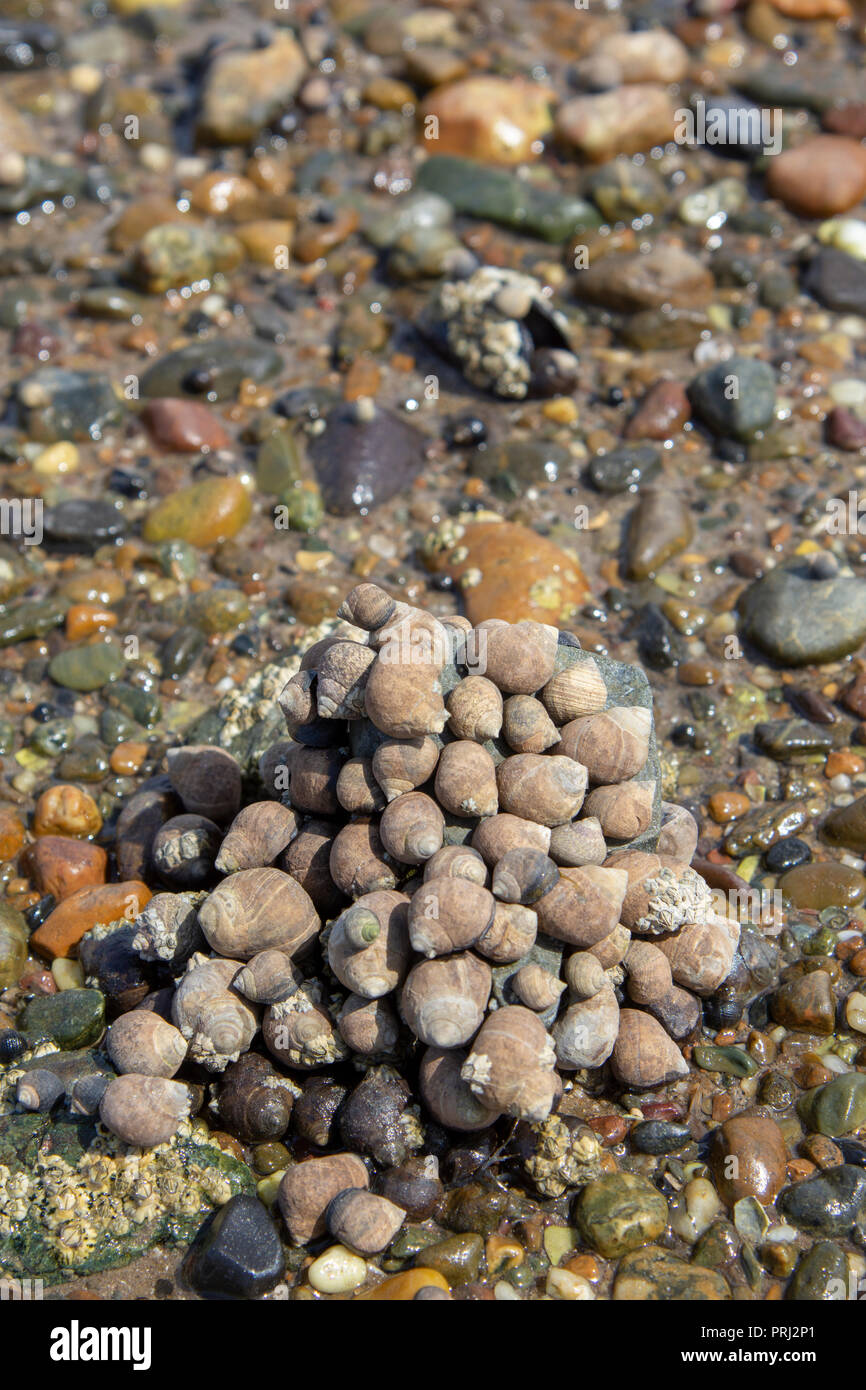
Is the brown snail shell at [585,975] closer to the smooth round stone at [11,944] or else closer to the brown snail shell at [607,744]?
the brown snail shell at [607,744]

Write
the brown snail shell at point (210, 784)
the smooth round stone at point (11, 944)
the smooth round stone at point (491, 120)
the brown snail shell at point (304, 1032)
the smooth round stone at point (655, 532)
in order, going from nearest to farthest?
the brown snail shell at point (304, 1032), the smooth round stone at point (11, 944), the brown snail shell at point (210, 784), the smooth round stone at point (655, 532), the smooth round stone at point (491, 120)

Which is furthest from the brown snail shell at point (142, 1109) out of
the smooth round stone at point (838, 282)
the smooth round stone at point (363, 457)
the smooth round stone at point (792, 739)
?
the smooth round stone at point (838, 282)

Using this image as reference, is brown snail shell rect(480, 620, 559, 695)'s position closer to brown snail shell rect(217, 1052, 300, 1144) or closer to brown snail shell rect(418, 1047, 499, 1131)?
brown snail shell rect(418, 1047, 499, 1131)

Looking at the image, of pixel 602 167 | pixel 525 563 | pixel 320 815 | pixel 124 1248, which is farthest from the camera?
pixel 602 167

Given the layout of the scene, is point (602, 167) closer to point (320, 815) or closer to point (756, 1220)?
point (320, 815)

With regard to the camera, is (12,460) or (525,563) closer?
(525,563)

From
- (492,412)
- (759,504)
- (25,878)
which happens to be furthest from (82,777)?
(759,504)
